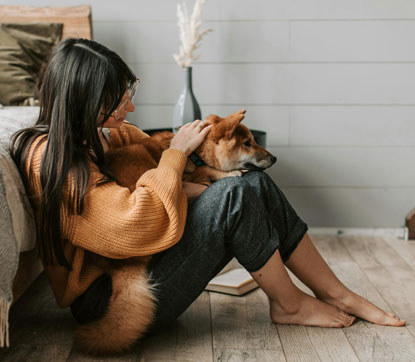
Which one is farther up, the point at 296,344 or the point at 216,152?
the point at 216,152

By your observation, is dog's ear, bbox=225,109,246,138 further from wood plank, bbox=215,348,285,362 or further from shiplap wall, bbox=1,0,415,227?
shiplap wall, bbox=1,0,415,227

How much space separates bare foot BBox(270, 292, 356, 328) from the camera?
1.57 m

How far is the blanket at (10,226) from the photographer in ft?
3.69

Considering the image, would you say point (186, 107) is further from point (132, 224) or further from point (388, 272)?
point (132, 224)

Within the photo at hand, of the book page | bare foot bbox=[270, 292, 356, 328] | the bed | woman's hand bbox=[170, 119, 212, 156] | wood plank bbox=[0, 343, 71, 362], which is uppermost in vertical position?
woman's hand bbox=[170, 119, 212, 156]

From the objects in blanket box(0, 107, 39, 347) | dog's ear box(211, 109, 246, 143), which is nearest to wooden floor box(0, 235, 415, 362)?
blanket box(0, 107, 39, 347)

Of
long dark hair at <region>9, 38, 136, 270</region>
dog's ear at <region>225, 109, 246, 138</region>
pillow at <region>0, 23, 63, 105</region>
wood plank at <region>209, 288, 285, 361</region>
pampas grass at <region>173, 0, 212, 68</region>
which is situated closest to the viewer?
long dark hair at <region>9, 38, 136, 270</region>

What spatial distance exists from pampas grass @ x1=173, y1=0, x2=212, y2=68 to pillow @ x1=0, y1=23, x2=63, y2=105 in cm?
56

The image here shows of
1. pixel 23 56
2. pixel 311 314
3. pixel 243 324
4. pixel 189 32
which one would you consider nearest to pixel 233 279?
pixel 243 324

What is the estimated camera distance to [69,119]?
1.26 metres

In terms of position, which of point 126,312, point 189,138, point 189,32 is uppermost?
point 189,32

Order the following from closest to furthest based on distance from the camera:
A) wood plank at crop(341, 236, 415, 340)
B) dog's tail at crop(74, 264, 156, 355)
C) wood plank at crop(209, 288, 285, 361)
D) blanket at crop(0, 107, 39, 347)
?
blanket at crop(0, 107, 39, 347)
dog's tail at crop(74, 264, 156, 355)
wood plank at crop(209, 288, 285, 361)
wood plank at crop(341, 236, 415, 340)

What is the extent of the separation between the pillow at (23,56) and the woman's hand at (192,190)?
3.03ft

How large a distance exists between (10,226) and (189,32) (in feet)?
4.94
